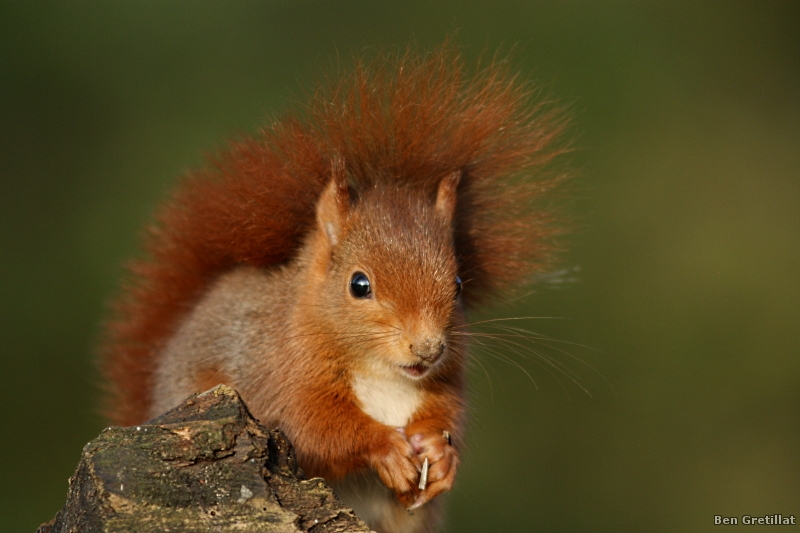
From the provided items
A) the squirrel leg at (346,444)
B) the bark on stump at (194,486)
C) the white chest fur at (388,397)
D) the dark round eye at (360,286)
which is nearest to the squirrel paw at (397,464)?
the squirrel leg at (346,444)

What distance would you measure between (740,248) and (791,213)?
1.30ft

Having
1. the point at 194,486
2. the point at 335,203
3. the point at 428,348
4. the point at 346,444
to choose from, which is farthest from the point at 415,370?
the point at 194,486

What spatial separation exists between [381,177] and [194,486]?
40.2 inches

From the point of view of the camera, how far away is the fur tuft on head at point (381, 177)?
208 centimetres

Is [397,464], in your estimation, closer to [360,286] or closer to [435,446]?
[435,446]

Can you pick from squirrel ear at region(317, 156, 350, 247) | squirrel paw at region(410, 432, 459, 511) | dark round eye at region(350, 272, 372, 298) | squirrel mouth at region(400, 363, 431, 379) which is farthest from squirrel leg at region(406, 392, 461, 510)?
squirrel ear at region(317, 156, 350, 247)

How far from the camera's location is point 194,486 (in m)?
1.28

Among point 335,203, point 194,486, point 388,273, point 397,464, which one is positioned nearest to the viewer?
point 194,486

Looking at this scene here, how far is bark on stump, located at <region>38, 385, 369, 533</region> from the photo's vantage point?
1.24 m

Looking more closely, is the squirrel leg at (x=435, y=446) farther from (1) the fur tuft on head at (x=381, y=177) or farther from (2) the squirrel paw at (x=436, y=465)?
(1) the fur tuft on head at (x=381, y=177)

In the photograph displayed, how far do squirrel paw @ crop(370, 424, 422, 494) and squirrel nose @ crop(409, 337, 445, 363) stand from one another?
180 millimetres

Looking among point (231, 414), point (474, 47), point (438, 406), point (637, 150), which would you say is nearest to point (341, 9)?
point (474, 47)

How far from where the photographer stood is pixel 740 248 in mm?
4609

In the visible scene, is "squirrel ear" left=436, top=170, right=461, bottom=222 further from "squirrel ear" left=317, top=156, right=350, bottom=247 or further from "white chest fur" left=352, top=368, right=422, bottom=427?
"white chest fur" left=352, top=368, right=422, bottom=427
